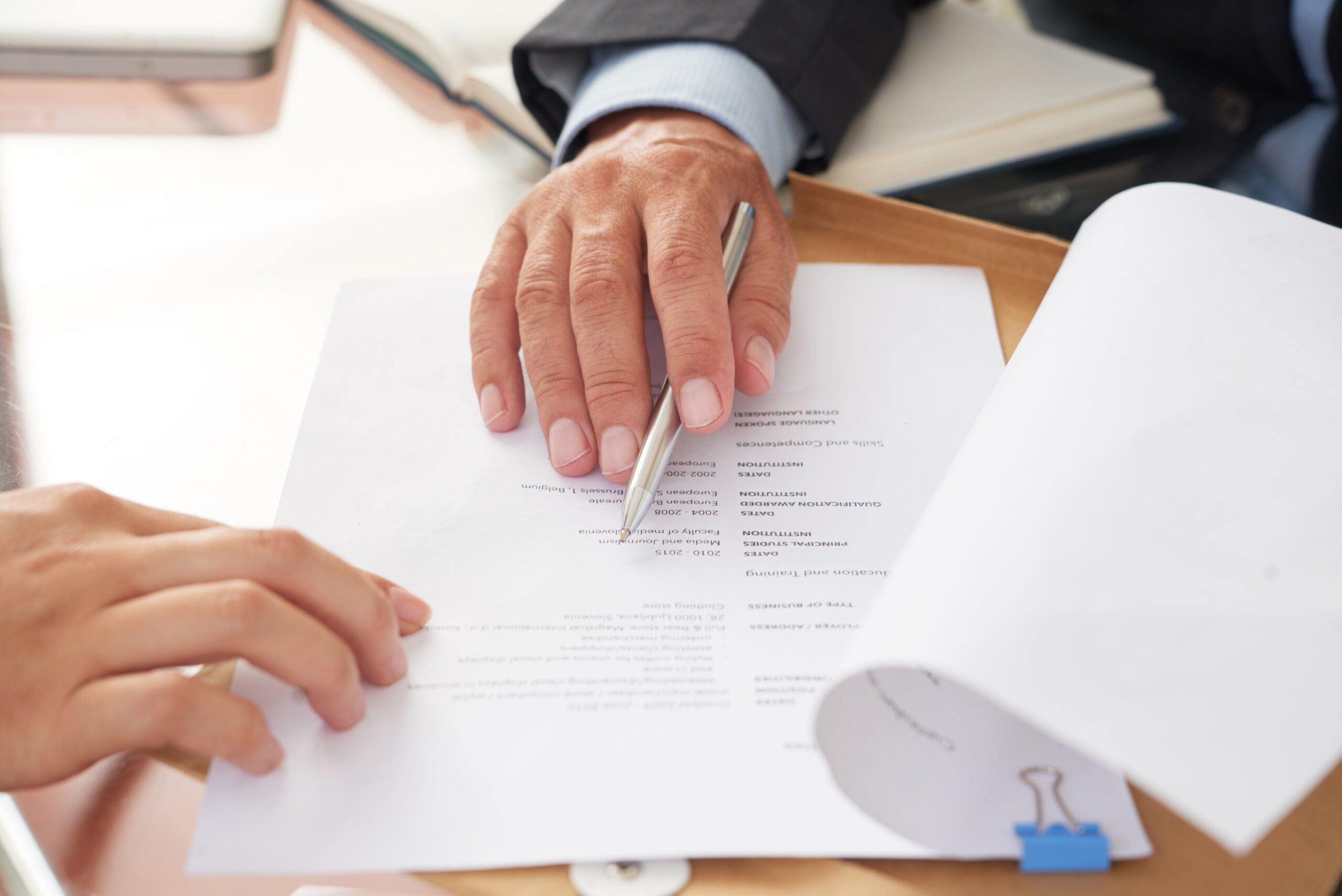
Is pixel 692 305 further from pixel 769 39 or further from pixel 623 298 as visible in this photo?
pixel 769 39

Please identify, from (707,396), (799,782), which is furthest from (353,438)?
(799,782)

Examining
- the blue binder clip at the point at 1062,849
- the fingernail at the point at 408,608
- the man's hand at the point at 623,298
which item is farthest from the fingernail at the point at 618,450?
the blue binder clip at the point at 1062,849

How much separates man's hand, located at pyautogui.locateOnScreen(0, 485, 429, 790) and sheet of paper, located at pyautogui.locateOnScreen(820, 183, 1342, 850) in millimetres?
206

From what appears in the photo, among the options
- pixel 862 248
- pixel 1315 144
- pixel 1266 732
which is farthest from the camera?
pixel 1315 144

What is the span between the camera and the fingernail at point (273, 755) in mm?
364

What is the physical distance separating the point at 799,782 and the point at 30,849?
0.34 metres

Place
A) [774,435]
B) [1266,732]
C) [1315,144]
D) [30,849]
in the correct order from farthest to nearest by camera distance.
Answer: [1315,144] < [774,435] < [30,849] < [1266,732]

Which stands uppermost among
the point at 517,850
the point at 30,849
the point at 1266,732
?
the point at 1266,732

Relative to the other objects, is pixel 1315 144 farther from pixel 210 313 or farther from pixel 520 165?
pixel 210 313

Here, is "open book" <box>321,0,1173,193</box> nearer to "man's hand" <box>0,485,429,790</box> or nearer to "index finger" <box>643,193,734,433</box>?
"index finger" <box>643,193,734,433</box>

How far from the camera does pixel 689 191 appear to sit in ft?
1.87

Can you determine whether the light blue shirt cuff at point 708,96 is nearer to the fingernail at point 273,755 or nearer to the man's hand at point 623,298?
the man's hand at point 623,298

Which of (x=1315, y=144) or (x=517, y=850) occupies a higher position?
(x=1315, y=144)

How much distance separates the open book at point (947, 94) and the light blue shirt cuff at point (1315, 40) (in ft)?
0.45
